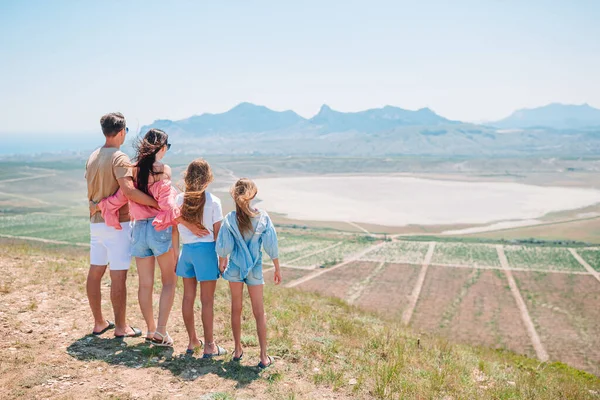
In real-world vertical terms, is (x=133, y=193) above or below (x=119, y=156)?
below

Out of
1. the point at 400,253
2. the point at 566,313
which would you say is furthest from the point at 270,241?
the point at 400,253

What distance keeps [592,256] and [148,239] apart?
3935 cm

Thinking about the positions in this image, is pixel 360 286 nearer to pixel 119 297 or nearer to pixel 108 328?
pixel 108 328

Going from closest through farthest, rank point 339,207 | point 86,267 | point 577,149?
1. point 86,267
2. point 339,207
3. point 577,149

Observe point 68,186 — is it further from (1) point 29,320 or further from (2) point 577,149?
(2) point 577,149

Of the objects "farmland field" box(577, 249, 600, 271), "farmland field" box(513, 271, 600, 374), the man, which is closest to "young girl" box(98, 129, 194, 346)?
the man

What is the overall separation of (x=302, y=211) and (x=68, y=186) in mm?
50773

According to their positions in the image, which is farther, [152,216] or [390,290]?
[390,290]

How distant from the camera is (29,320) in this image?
561 centimetres

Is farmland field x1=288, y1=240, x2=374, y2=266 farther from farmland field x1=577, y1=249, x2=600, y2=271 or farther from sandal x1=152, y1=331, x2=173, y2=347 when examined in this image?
sandal x1=152, y1=331, x2=173, y2=347

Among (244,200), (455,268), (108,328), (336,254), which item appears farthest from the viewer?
(336,254)

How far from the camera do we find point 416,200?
72.3 m

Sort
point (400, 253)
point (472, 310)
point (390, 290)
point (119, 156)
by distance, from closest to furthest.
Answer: point (119, 156)
point (472, 310)
point (390, 290)
point (400, 253)

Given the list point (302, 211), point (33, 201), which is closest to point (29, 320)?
point (302, 211)
